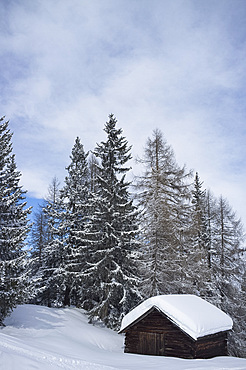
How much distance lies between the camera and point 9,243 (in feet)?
53.2

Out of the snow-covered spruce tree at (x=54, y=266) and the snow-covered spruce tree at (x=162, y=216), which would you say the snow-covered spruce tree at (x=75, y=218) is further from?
the snow-covered spruce tree at (x=162, y=216)

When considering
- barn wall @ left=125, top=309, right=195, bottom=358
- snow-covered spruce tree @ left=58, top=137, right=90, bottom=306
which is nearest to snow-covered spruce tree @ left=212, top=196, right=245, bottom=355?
barn wall @ left=125, top=309, right=195, bottom=358

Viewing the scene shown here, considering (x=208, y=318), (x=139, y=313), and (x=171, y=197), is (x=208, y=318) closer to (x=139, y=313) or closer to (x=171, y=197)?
(x=139, y=313)

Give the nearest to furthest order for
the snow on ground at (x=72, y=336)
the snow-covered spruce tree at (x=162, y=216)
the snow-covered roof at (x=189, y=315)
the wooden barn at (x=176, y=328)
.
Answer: the snow on ground at (x=72, y=336) < the snow-covered roof at (x=189, y=315) < the wooden barn at (x=176, y=328) < the snow-covered spruce tree at (x=162, y=216)

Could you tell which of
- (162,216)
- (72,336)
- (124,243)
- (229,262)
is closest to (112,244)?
(124,243)

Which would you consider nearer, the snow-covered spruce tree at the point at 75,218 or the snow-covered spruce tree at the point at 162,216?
the snow-covered spruce tree at the point at 162,216

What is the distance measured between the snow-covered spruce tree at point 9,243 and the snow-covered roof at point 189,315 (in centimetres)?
632

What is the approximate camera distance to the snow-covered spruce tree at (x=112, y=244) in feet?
70.8

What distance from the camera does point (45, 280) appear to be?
1033 inches

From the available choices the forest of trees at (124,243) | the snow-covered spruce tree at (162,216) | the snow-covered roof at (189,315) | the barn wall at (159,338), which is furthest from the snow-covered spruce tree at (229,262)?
the barn wall at (159,338)

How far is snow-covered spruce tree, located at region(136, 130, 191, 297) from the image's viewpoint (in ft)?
65.7

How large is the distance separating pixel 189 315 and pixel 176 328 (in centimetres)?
114

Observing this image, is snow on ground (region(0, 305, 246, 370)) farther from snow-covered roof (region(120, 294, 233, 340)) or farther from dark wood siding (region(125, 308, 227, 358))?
snow-covered roof (region(120, 294, 233, 340))

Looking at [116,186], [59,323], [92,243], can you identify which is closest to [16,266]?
[59,323]
